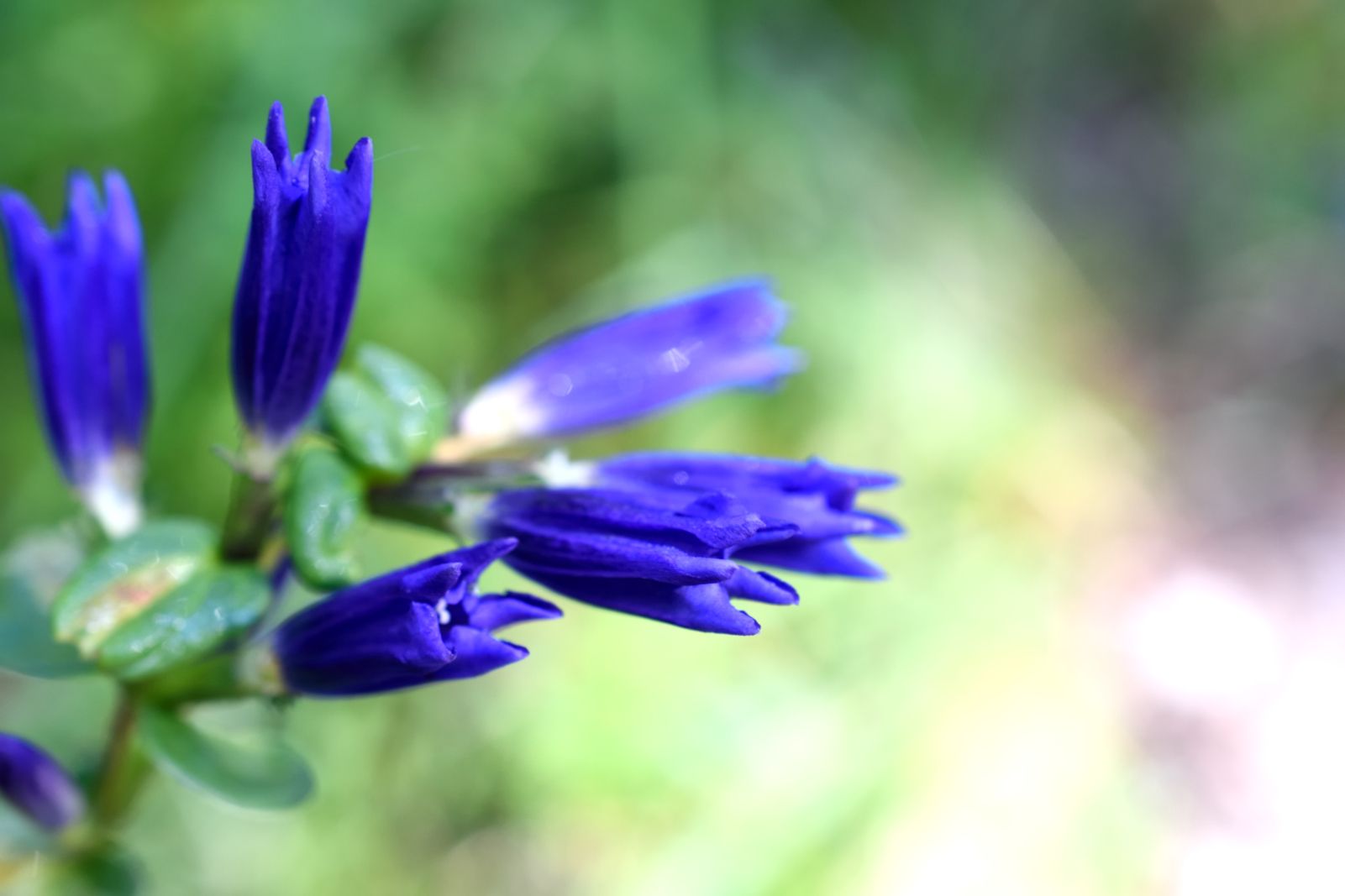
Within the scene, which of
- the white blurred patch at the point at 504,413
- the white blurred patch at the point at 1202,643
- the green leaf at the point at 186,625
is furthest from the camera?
the white blurred patch at the point at 1202,643

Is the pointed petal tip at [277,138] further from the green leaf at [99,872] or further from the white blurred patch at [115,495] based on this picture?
the green leaf at [99,872]

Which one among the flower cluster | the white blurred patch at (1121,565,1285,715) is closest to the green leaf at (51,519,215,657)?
the flower cluster

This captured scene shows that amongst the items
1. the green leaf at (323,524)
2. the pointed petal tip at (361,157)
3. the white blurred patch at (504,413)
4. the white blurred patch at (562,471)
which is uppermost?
the white blurred patch at (504,413)

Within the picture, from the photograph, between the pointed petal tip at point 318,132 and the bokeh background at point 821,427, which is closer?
the pointed petal tip at point 318,132

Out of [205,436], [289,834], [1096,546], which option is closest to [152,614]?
[289,834]

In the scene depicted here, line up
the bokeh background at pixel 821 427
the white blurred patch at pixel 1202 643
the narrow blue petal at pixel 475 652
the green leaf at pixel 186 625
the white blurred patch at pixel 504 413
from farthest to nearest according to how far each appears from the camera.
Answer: the white blurred patch at pixel 1202 643 < the bokeh background at pixel 821 427 < the white blurred patch at pixel 504 413 < the green leaf at pixel 186 625 < the narrow blue petal at pixel 475 652

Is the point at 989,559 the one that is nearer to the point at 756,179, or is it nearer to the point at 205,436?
the point at 756,179

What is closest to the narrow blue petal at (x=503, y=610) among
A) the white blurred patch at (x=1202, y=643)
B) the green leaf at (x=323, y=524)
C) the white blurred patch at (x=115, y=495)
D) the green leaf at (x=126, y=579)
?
the green leaf at (x=323, y=524)
